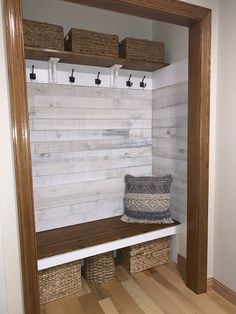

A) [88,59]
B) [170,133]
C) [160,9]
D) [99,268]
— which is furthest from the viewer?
[170,133]

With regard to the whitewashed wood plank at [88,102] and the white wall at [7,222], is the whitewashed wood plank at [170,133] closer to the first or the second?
the whitewashed wood plank at [88,102]

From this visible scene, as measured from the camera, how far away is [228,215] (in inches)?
72.2

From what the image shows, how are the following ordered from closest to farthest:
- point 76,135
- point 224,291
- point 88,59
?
point 224,291 < point 88,59 < point 76,135

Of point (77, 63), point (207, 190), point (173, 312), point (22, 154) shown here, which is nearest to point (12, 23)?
point (22, 154)

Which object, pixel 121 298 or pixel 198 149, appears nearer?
pixel 198 149

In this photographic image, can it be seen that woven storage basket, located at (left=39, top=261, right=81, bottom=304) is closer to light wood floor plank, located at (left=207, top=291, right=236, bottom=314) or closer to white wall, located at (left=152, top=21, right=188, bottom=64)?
light wood floor plank, located at (left=207, top=291, right=236, bottom=314)

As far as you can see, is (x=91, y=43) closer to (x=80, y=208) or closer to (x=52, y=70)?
(x=52, y=70)

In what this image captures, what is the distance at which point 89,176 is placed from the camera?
91.4 inches

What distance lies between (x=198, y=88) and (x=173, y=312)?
1626 millimetres

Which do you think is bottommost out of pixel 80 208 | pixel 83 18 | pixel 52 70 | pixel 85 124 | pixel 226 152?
pixel 80 208

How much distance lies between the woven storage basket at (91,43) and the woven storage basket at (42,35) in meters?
0.09

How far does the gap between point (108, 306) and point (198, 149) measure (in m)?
1.36

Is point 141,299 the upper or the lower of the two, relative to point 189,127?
lower

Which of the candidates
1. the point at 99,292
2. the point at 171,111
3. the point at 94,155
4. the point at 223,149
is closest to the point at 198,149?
the point at 223,149
